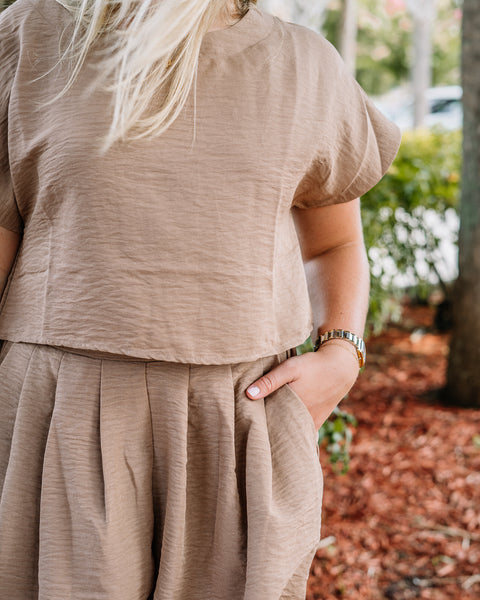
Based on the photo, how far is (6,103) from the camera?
46.6 inches

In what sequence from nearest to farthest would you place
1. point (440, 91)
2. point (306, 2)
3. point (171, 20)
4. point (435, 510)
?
point (171, 20) → point (435, 510) → point (306, 2) → point (440, 91)

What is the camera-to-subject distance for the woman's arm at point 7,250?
127 cm

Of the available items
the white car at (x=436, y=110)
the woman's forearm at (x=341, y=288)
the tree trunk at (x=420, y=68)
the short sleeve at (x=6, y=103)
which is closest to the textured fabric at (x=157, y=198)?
the short sleeve at (x=6, y=103)

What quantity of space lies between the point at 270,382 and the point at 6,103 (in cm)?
65

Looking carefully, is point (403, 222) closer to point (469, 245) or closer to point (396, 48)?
point (469, 245)

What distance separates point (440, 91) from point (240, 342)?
22932mm

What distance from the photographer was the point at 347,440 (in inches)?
116

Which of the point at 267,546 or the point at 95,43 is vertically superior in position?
the point at 95,43

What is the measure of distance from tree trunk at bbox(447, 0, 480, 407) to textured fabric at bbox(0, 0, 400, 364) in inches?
130

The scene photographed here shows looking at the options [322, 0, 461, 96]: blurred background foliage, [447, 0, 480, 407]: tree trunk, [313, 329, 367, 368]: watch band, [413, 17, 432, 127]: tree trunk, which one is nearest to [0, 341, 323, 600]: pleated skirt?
[313, 329, 367, 368]: watch band

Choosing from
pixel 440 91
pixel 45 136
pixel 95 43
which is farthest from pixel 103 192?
pixel 440 91

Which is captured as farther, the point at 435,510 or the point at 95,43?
the point at 435,510

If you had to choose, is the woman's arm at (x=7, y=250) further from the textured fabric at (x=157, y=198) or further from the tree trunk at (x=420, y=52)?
the tree trunk at (x=420, y=52)

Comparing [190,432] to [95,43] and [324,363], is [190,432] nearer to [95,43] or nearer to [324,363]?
[324,363]
